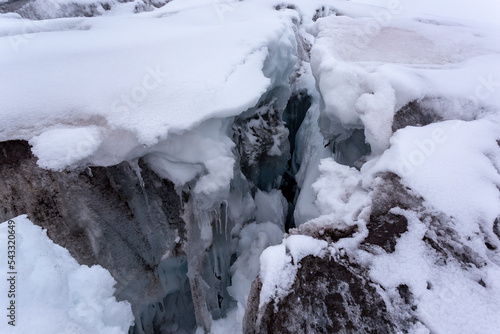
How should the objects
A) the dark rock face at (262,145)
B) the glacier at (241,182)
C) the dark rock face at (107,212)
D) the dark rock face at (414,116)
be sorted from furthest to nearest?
1. the dark rock face at (262,145)
2. the dark rock face at (414,116)
3. the dark rock face at (107,212)
4. the glacier at (241,182)

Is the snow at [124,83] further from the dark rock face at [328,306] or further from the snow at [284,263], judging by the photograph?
the dark rock face at [328,306]

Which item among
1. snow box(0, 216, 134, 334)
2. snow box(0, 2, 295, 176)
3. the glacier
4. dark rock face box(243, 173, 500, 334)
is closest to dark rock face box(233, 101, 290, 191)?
the glacier

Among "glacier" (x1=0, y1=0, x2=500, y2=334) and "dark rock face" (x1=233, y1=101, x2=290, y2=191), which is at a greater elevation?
"glacier" (x1=0, y1=0, x2=500, y2=334)

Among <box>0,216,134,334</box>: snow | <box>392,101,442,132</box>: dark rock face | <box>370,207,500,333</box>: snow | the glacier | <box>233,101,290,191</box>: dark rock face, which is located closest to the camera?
<box>0,216,134,334</box>: snow

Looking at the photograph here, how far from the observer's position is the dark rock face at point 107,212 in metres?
2.85

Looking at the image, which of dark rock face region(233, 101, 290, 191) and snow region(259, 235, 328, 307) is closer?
snow region(259, 235, 328, 307)

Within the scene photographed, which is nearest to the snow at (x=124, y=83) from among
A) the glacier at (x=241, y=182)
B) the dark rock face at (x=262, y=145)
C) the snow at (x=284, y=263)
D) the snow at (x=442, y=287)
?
the glacier at (x=241, y=182)

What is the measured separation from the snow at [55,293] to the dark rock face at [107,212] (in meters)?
0.79

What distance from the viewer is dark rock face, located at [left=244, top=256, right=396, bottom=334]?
2.05 metres

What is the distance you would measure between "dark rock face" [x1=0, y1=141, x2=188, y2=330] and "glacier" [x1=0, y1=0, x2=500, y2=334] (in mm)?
14

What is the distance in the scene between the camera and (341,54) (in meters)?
4.75

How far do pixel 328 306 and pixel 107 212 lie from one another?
2.36m

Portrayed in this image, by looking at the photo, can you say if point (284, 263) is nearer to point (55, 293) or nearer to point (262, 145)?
point (55, 293)

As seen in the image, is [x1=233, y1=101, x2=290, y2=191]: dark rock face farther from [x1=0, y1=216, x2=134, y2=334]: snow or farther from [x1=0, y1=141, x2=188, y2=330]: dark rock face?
[x1=0, y1=216, x2=134, y2=334]: snow
